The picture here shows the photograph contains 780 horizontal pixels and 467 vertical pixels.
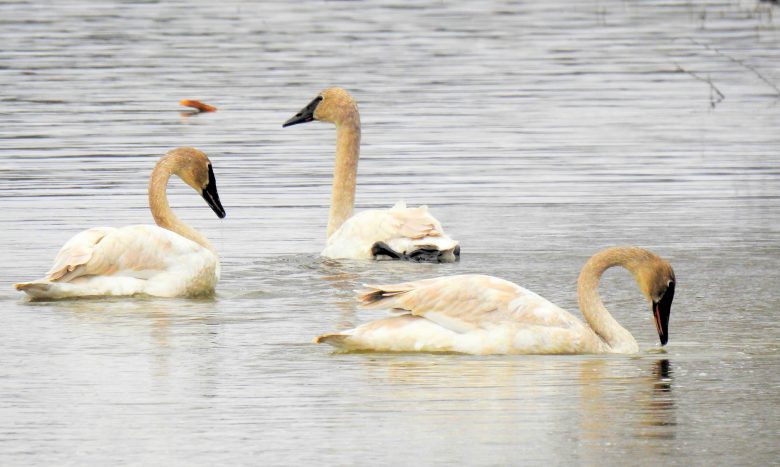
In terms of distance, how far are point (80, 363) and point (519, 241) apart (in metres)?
4.88

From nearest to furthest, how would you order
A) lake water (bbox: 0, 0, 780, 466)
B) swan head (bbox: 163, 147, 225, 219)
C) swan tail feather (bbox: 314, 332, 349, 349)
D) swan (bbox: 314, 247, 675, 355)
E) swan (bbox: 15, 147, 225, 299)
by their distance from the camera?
1. lake water (bbox: 0, 0, 780, 466)
2. swan tail feather (bbox: 314, 332, 349, 349)
3. swan (bbox: 314, 247, 675, 355)
4. swan (bbox: 15, 147, 225, 299)
5. swan head (bbox: 163, 147, 225, 219)

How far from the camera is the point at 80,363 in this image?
378 inches

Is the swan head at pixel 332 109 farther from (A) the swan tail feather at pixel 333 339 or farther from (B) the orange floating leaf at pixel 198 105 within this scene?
(B) the orange floating leaf at pixel 198 105

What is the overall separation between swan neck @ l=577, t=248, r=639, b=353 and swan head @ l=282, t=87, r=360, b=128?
212 inches

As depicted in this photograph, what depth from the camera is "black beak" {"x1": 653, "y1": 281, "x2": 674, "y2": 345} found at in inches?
390

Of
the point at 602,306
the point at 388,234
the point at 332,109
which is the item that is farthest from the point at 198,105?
the point at 602,306

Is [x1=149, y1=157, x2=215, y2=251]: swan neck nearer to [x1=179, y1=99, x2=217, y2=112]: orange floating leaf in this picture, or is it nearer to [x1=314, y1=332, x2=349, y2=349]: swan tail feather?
[x1=314, y1=332, x2=349, y2=349]: swan tail feather

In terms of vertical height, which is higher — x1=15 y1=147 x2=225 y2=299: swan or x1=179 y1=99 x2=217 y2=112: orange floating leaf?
x1=179 y1=99 x2=217 y2=112: orange floating leaf

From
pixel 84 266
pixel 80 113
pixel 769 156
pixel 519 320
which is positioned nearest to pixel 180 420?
pixel 519 320

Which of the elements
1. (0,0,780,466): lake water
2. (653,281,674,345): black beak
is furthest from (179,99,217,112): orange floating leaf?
(653,281,674,345): black beak

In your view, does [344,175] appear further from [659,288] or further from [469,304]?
[659,288]

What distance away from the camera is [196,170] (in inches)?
515

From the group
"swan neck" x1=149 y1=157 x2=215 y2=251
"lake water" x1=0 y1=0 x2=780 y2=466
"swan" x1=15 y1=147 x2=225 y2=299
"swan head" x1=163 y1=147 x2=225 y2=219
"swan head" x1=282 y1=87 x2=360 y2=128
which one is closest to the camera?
"lake water" x1=0 y1=0 x2=780 y2=466

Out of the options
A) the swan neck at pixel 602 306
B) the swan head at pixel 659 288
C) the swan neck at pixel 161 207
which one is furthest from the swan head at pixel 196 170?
the swan head at pixel 659 288
